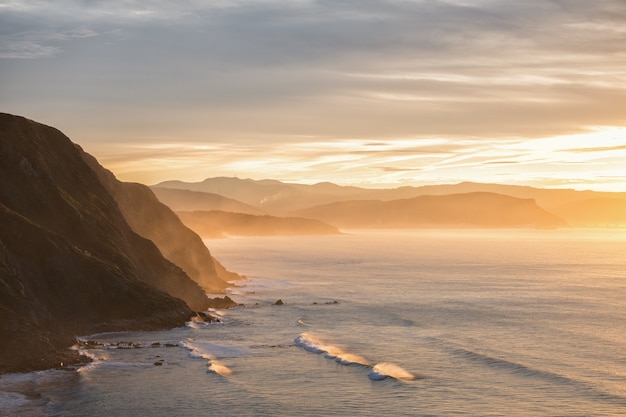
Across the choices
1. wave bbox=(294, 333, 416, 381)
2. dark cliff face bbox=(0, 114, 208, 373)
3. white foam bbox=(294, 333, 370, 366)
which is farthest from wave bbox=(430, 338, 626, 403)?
dark cliff face bbox=(0, 114, 208, 373)

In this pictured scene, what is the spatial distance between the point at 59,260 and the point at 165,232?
131 ft

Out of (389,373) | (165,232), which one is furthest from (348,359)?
(165,232)

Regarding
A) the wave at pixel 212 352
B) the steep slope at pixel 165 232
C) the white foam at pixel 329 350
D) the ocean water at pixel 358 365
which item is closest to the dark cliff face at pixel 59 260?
the ocean water at pixel 358 365

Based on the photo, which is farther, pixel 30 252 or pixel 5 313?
pixel 30 252

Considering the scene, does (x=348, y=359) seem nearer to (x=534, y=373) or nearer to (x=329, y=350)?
(x=329, y=350)

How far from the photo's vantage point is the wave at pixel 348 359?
46500 mm

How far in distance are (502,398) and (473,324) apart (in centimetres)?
3059

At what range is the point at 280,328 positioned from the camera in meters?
67.2

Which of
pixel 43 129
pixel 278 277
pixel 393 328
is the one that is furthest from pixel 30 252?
pixel 278 277

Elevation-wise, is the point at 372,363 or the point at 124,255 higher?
the point at 124,255

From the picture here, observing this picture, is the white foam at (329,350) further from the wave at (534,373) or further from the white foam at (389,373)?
the wave at (534,373)

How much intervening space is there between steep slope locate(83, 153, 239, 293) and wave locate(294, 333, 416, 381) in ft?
123

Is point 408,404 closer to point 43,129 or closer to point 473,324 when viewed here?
point 473,324

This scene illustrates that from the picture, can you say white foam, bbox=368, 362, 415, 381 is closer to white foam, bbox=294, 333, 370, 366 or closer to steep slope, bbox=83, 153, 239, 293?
white foam, bbox=294, 333, 370, 366
